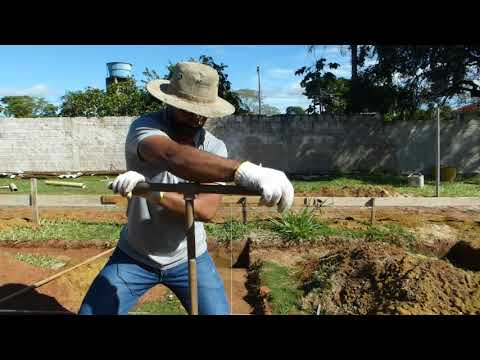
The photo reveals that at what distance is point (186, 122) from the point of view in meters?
2.17

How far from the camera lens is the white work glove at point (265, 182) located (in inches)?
59.5

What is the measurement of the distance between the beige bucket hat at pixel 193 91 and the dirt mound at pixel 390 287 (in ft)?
10.1

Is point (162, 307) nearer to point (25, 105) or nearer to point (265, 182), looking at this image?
point (265, 182)

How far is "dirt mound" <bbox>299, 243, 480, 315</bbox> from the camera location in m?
4.43

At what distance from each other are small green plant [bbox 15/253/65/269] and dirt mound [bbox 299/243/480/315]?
3.37 m

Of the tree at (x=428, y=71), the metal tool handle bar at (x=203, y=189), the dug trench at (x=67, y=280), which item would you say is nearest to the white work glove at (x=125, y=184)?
the metal tool handle bar at (x=203, y=189)

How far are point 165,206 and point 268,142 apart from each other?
48.0ft

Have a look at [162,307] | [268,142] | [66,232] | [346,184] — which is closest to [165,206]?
[162,307]

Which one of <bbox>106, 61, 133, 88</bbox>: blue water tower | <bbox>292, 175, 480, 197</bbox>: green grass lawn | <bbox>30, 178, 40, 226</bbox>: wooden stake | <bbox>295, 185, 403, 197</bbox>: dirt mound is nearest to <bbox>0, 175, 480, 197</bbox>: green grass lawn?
<bbox>292, 175, 480, 197</bbox>: green grass lawn
